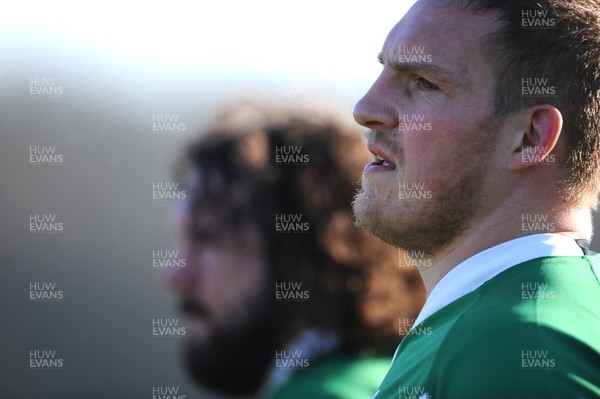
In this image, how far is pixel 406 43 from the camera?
2.12 metres

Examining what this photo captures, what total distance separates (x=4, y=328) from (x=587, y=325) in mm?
5234

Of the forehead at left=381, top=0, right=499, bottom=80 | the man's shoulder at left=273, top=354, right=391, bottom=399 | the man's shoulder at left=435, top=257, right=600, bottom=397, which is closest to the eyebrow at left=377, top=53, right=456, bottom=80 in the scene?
the forehead at left=381, top=0, right=499, bottom=80

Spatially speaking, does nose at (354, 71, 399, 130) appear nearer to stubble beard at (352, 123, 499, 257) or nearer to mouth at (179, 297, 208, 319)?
stubble beard at (352, 123, 499, 257)

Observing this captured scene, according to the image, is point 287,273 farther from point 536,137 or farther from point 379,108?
point 536,137

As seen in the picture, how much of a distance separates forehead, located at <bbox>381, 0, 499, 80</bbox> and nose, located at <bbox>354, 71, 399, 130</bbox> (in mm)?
66

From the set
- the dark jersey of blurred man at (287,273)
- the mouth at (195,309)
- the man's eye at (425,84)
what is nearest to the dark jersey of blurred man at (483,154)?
the man's eye at (425,84)

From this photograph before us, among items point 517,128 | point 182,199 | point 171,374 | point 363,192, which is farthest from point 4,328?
point 517,128

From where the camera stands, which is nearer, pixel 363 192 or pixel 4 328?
pixel 363 192

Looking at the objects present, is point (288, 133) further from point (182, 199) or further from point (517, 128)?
point (517, 128)

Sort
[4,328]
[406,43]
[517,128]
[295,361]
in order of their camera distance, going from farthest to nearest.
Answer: [4,328]
[295,361]
[406,43]
[517,128]

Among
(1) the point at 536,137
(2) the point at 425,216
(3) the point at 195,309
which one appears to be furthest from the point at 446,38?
(3) the point at 195,309

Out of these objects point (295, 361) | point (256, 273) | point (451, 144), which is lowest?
point (295, 361)

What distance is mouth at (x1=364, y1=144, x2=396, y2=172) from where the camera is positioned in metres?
2.08

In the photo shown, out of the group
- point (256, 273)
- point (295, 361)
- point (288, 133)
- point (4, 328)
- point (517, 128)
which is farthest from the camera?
point (4, 328)
